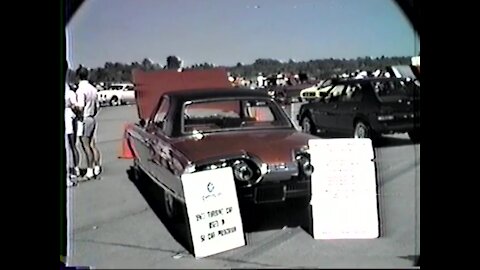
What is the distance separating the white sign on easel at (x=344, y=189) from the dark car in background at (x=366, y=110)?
2.1 inches

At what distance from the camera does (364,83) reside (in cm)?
209

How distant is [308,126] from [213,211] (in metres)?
0.50

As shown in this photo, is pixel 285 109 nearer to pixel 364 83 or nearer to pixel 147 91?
pixel 364 83

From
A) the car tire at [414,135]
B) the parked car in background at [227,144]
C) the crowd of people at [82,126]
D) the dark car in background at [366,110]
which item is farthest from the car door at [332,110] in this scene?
the crowd of people at [82,126]

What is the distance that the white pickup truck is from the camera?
211 centimetres

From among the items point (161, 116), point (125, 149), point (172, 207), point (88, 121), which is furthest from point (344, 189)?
point (88, 121)

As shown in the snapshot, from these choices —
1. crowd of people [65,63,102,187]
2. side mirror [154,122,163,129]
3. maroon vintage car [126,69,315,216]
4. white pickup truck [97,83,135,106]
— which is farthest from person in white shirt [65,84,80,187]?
side mirror [154,122,163,129]

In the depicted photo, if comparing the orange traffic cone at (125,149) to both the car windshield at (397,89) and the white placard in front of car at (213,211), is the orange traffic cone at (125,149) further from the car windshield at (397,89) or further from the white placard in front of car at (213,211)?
the car windshield at (397,89)

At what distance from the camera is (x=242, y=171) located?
2014mm

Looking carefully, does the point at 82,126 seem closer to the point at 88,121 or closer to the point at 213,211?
the point at 88,121

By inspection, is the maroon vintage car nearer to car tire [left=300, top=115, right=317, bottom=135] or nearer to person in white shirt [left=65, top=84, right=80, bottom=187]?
car tire [left=300, top=115, right=317, bottom=135]

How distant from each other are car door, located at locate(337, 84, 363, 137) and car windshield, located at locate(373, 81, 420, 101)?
0.29 feet

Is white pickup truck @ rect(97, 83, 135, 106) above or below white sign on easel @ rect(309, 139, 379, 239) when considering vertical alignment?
above
